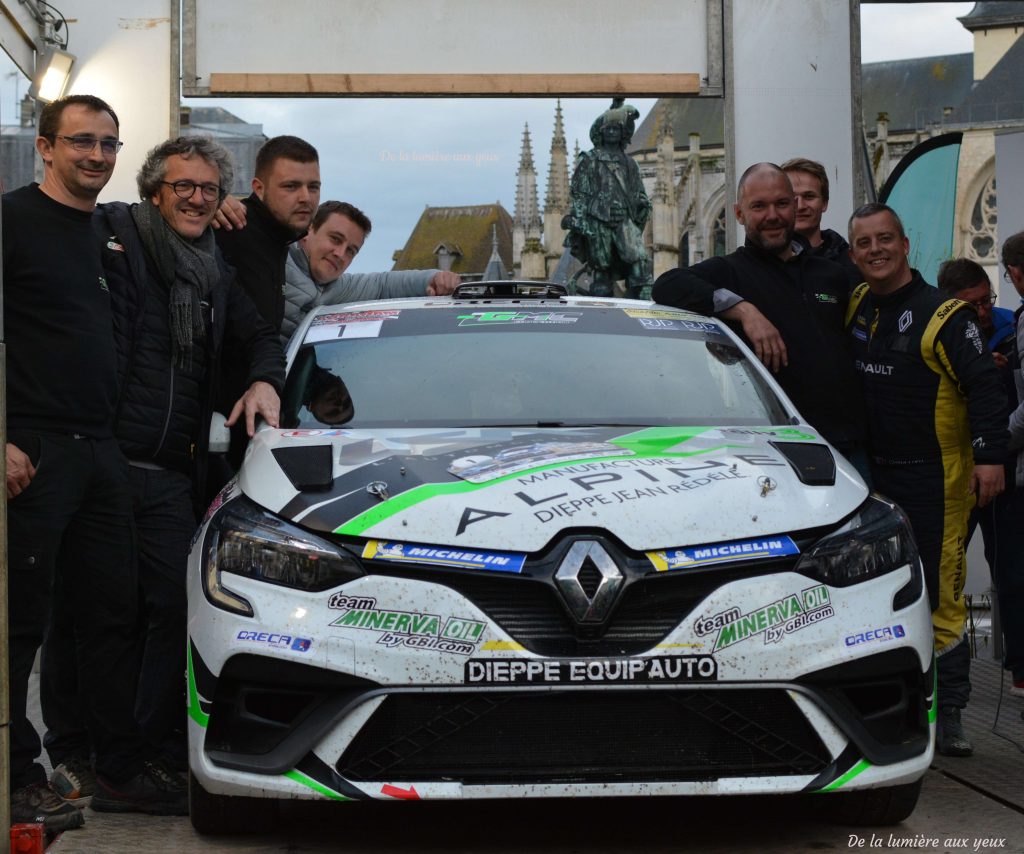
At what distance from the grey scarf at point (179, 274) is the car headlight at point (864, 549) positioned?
2.10 metres

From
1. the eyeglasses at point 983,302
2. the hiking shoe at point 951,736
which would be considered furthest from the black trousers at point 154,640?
the eyeglasses at point 983,302

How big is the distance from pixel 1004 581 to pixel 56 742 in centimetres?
372

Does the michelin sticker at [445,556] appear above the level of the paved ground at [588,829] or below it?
above

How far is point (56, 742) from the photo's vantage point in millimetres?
5000

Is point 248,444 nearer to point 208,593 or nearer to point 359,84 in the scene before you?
point 208,593

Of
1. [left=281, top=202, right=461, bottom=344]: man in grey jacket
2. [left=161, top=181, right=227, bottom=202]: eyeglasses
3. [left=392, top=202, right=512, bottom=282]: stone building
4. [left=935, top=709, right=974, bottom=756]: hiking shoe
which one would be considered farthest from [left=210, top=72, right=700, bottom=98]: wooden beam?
[left=392, top=202, right=512, bottom=282]: stone building

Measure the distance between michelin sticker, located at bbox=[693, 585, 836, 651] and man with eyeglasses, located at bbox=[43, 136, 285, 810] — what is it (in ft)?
5.42

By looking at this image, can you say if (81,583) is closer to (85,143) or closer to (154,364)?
(154,364)

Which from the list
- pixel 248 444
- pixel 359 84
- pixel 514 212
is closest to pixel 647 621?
pixel 248 444

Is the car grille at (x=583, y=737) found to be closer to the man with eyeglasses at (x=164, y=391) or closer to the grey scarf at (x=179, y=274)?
the man with eyeglasses at (x=164, y=391)

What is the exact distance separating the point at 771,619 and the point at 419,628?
83 cm

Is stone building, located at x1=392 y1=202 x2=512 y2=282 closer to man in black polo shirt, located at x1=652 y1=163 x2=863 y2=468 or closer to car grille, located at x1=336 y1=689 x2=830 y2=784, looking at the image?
man in black polo shirt, located at x1=652 y1=163 x2=863 y2=468

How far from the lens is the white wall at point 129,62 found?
10.0m

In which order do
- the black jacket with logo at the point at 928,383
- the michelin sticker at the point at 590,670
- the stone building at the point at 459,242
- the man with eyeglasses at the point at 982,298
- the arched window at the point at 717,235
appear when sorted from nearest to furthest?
the michelin sticker at the point at 590,670 → the black jacket with logo at the point at 928,383 → the man with eyeglasses at the point at 982,298 → the arched window at the point at 717,235 → the stone building at the point at 459,242
